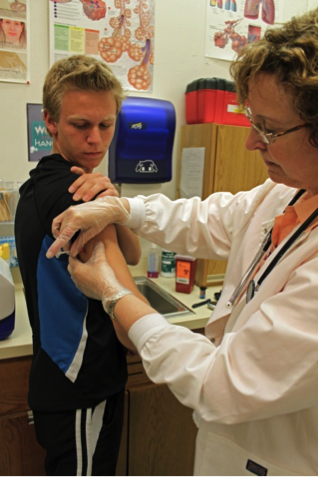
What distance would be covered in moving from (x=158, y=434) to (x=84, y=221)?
1.21 m

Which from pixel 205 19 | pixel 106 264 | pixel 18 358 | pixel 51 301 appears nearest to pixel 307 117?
pixel 106 264

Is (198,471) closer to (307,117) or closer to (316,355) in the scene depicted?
(316,355)

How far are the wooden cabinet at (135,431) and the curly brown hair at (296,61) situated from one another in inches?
47.8

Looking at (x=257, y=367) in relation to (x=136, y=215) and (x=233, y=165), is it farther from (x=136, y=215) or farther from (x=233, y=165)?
(x=233, y=165)

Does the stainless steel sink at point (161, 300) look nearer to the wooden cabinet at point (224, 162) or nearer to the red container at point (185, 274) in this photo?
the red container at point (185, 274)

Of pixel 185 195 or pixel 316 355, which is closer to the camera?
pixel 316 355

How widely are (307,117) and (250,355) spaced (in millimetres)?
526

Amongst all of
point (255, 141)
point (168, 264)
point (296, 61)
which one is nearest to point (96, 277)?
point (255, 141)

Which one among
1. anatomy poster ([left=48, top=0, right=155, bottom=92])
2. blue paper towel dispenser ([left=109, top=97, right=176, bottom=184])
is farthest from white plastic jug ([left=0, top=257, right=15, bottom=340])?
anatomy poster ([left=48, top=0, right=155, bottom=92])

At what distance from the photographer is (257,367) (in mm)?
757

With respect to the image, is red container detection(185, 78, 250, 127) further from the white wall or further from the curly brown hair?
the curly brown hair

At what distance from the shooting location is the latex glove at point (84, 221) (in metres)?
1.01

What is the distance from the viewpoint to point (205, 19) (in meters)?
2.18

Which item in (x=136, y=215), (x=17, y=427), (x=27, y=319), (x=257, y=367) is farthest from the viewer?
(x=27, y=319)
